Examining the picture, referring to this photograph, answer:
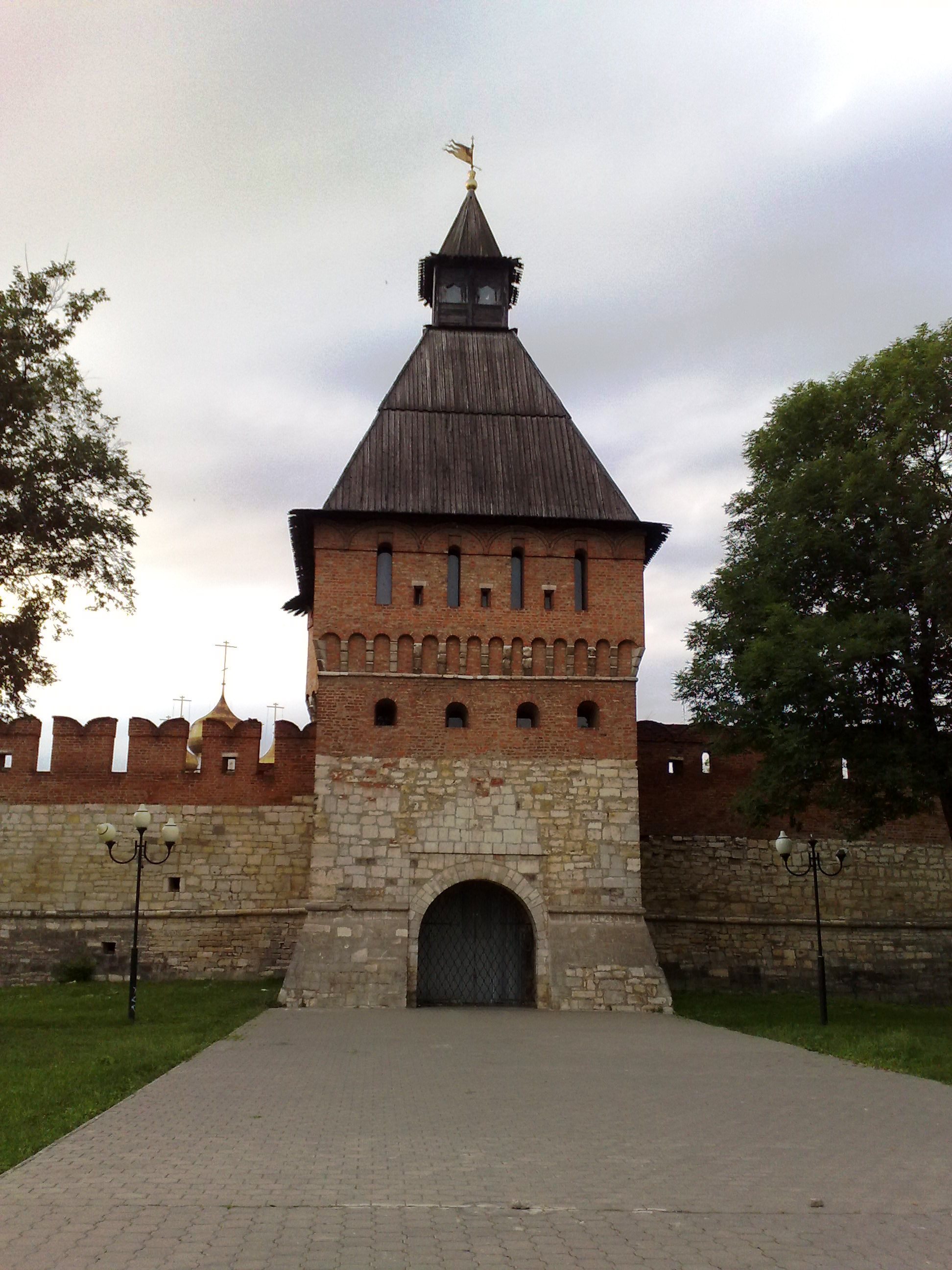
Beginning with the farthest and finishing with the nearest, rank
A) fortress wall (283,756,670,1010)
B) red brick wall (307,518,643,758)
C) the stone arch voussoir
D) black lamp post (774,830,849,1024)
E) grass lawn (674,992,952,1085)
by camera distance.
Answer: red brick wall (307,518,643,758), the stone arch voussoir, fortress wall (283,756,670,1010), black lamp post (774,830,849,1024), grass lawn (674,992,952,1085)

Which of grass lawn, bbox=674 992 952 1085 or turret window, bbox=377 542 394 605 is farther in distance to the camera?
turret window, bbox=377 542 394 605

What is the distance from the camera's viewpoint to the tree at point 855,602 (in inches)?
645

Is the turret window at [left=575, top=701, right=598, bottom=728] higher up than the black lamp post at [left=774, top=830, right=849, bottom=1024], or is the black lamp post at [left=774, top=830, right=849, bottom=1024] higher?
the turret window at [left=575, top=701, right=598, bottom=728]

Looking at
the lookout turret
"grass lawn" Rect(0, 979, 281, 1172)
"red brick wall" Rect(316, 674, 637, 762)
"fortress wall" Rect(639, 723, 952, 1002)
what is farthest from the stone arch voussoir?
the lookout turret

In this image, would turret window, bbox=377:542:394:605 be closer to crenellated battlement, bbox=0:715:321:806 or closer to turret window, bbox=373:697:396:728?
turret window, bbox=373:697:396:728

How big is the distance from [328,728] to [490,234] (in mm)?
13482

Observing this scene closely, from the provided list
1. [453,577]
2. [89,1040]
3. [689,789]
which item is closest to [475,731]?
[453,577]

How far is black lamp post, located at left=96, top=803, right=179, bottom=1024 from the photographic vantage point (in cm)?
1594

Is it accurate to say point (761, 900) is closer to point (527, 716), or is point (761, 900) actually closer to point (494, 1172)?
point (527, 716)

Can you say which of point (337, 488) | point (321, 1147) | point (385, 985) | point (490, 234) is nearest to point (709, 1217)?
point (321, 1147)

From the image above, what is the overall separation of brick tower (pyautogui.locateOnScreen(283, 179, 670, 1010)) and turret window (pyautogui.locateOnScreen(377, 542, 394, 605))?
0.04 metres

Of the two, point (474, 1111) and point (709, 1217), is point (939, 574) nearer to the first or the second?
point (474, 1111)

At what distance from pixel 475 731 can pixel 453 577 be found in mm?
2985

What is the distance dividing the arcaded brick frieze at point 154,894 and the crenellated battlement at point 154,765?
0.29 meters
